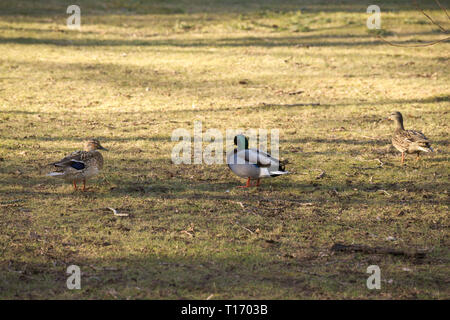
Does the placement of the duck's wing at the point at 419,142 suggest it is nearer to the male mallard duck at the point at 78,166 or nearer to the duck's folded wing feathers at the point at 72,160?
the male mallard duck at the point at 78,166

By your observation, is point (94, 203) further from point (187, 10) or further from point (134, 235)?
point (187, 10)

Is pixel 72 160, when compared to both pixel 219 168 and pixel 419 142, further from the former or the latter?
pixel 419 142

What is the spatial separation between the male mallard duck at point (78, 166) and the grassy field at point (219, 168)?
0.22 meters

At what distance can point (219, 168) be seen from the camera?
7676 millimetres

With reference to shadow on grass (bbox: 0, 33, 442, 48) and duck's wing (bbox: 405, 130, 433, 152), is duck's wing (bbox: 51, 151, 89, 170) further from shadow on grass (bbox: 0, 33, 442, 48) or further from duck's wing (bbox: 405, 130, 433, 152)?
shadow on grass (bbox: 0, 33, 442, 48)

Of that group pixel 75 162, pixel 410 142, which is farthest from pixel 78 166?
pixel 410 142

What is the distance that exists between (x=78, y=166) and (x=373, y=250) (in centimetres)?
310

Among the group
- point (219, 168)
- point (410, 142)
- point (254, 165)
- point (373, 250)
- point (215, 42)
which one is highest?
point (215, 42)

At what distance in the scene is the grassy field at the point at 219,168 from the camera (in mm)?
4945

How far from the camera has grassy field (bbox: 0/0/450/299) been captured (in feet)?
16.2

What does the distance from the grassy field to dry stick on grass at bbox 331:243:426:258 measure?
4 centimetres

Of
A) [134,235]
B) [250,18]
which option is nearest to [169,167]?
[134,235]

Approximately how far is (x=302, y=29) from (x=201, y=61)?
14.9ft

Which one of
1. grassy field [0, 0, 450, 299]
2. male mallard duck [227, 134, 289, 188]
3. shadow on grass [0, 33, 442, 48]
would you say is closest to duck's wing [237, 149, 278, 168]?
male mallard duck [227, 134, 289, 188]
